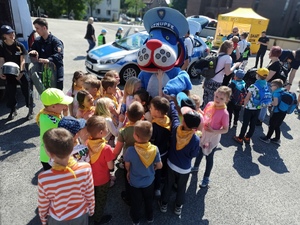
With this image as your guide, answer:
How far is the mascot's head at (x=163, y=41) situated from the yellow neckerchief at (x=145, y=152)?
1.25 metres

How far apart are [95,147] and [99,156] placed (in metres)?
0.10

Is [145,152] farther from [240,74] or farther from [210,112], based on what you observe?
[240,74]

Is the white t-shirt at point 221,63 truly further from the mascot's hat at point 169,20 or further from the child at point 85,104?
the child at point 85,104

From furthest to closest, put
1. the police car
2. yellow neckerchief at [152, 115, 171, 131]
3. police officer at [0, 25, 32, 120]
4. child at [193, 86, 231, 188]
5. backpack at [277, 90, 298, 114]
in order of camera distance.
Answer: the police car → backpack at [277, 90, 298, 114] → police officer at [0, 25, 32, 120] → child at [193, 86, 231, 188] → yellow neckerchief at [152, 115, 171, 131]

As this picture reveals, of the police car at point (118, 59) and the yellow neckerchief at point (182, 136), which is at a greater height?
the yellow neckerchief at point (182, 136)

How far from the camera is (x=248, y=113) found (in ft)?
14.5

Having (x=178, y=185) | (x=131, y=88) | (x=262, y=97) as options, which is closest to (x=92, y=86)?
(x=131, y=88)

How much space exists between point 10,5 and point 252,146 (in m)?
5.84

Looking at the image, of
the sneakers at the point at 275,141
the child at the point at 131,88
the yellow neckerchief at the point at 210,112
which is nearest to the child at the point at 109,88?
Result: the child at the point at 131,88

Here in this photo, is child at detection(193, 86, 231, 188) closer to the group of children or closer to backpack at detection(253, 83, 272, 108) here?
the group of children

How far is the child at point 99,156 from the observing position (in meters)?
2.18

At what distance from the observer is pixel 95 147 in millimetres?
2230

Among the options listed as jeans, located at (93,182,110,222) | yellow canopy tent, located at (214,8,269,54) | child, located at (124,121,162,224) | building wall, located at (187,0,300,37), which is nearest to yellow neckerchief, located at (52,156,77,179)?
child, located at (124,121,162,224)

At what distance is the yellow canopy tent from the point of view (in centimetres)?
1605
